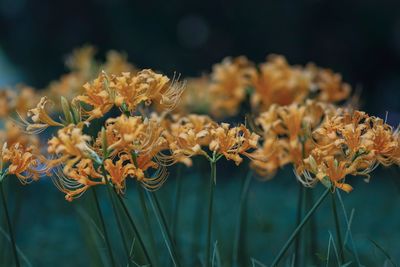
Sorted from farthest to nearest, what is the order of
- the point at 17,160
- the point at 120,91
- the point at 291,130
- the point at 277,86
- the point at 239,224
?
the point at 277,86, the point at 239,224, the point at 291,130, the point at 17,160, the point at 120,91

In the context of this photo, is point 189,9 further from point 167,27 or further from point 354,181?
point 354,181

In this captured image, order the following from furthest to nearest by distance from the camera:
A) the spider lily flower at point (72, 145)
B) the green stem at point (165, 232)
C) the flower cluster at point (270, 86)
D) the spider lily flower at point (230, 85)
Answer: the spider lily flower at point (230, 85), the flower cluster at point (270, 86), the green stem at point (165, 232), the spider lily flower at point (72, 145)

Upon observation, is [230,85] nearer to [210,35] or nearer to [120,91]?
[120,91]

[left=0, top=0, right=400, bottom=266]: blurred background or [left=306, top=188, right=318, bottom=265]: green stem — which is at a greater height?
[left=0, top=0, right=400, bottom=266]: blurred background

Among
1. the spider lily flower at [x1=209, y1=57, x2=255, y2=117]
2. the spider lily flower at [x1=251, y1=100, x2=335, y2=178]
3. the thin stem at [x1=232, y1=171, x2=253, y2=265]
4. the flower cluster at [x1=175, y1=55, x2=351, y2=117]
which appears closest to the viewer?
the spider lily flower at [x1=251, y1=100, x2=335, y2=178]

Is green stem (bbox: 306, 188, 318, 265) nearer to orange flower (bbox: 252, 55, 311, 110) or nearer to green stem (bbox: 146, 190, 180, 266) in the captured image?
orange flower (bbox: 252, 55, 311, 110)

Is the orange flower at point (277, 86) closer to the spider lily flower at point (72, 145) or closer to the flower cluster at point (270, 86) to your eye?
the flower cluster at point (270, 86)

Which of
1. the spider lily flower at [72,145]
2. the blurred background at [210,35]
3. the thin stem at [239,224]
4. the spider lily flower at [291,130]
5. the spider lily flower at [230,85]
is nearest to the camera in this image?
the spider lily flower at [72,145]

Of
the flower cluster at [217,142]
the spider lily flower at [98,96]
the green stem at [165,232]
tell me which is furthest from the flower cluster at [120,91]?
the green stem at [165,232]

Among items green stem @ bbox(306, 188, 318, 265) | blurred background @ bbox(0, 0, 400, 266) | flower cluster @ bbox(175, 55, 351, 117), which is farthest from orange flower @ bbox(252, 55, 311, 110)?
blurred background @ bbox(0, 0, 400, 266)

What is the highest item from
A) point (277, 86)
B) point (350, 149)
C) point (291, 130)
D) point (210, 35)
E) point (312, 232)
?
point (210, 35)

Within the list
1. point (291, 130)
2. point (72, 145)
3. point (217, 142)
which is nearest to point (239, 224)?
point (291, 130)
